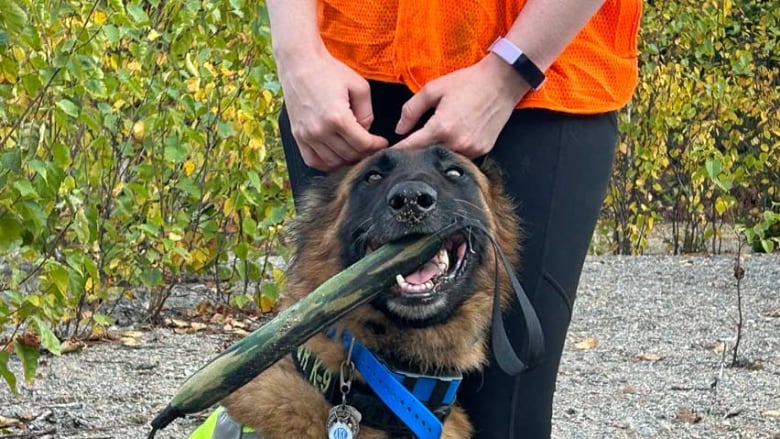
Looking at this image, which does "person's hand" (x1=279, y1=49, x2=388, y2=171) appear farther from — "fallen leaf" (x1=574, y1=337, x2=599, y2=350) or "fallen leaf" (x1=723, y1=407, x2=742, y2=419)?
"fallen leaf" (x1=574, y1=337, x2=599, y2=350)

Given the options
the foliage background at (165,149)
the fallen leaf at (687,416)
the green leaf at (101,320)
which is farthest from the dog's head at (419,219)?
the green leaf at (101,320)

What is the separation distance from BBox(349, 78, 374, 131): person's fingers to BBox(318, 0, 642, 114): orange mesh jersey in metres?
0.10

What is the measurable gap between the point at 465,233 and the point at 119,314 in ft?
14.6

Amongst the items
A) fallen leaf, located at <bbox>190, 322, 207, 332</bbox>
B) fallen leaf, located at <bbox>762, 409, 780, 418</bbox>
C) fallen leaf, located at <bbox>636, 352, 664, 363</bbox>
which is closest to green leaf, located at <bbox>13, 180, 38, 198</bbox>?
fallen leaf, located at <bbox>190, 322, 207, 332</bbox>

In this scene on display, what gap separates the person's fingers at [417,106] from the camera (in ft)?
8.23

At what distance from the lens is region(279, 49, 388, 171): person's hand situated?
8.20 ft

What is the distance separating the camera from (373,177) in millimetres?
2748

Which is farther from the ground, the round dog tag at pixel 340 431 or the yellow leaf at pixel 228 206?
the round dog tag at pixel 340 431

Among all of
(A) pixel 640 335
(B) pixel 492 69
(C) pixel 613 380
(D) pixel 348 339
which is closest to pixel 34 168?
(D) pixel 348 339

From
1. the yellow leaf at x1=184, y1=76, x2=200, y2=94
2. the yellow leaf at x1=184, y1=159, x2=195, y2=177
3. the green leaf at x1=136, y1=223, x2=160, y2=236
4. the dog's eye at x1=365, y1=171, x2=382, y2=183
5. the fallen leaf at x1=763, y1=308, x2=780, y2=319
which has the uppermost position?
the dog's eye at x1=365, y1=171, x2=382, y2=183

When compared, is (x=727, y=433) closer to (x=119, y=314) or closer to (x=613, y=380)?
(x=613, y=380)

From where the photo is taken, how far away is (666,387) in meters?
5.73

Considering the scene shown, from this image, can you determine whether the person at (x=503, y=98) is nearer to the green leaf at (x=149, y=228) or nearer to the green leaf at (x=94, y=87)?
the green leaf at (x=94, y=87)

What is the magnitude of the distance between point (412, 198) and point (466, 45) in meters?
0.35
